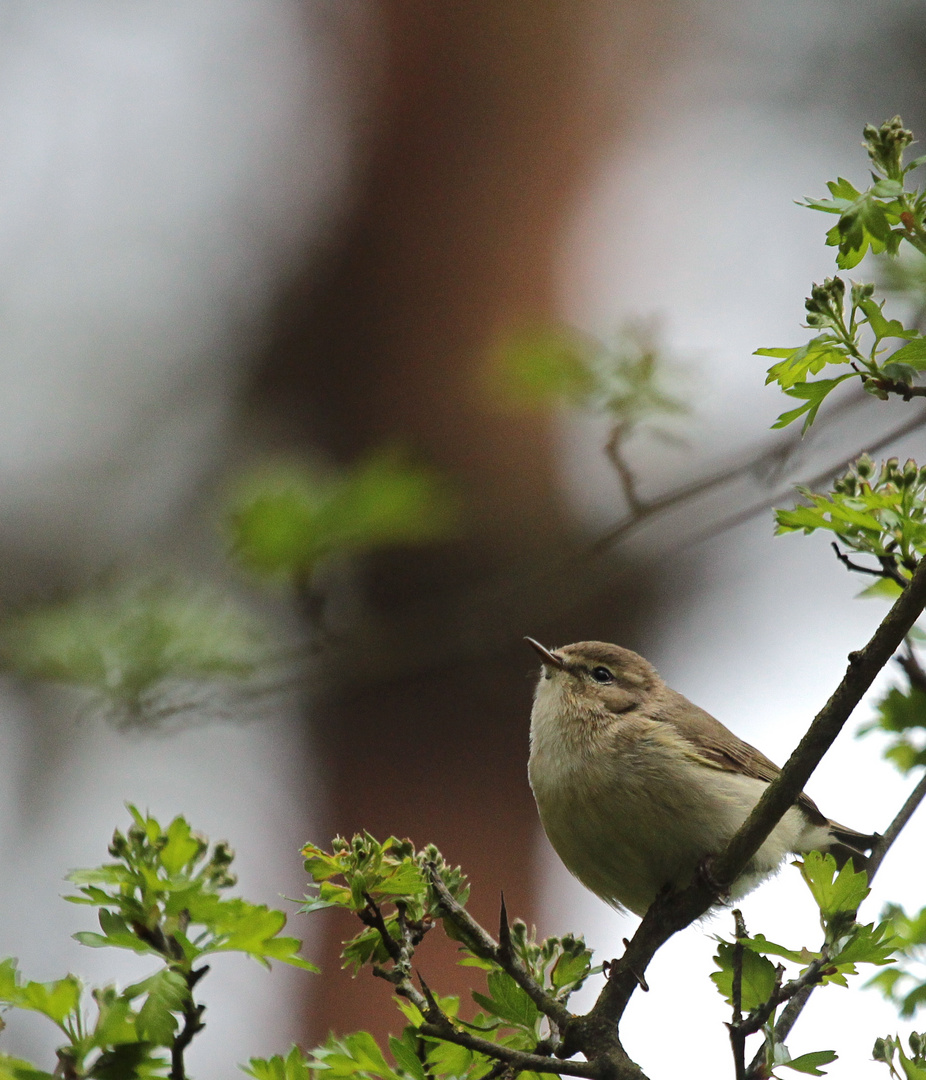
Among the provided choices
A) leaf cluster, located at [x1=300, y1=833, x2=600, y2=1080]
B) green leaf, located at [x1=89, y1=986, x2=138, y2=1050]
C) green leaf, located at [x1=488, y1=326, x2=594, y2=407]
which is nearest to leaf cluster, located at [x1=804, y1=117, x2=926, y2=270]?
leaf cluster, located at [x1=300, y1=833, x2=600, y2=1080]

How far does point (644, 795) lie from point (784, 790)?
138 cm

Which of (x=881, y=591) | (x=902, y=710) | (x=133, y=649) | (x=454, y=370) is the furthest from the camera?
(x=454, y=370)

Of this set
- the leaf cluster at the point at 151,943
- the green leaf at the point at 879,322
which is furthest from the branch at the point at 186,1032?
the green leaf at the point at 879,322

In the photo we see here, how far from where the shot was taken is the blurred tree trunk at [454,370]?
556 cm

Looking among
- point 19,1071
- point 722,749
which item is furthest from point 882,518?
point 722,749

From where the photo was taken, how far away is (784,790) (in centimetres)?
184

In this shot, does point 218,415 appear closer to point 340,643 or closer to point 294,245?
point 294,245

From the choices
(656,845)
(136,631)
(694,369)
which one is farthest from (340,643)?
(694,369)

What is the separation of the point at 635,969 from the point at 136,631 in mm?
2197

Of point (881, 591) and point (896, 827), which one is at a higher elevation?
point (881, 591)

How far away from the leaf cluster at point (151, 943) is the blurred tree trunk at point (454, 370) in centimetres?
304

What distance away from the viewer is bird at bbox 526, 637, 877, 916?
3.12m

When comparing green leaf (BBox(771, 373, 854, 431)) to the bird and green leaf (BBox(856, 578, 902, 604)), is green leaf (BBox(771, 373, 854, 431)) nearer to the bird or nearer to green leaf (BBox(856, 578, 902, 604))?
green leaf (BBox(856, 578, 902, 604))

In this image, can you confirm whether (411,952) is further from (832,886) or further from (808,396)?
(808,396)
